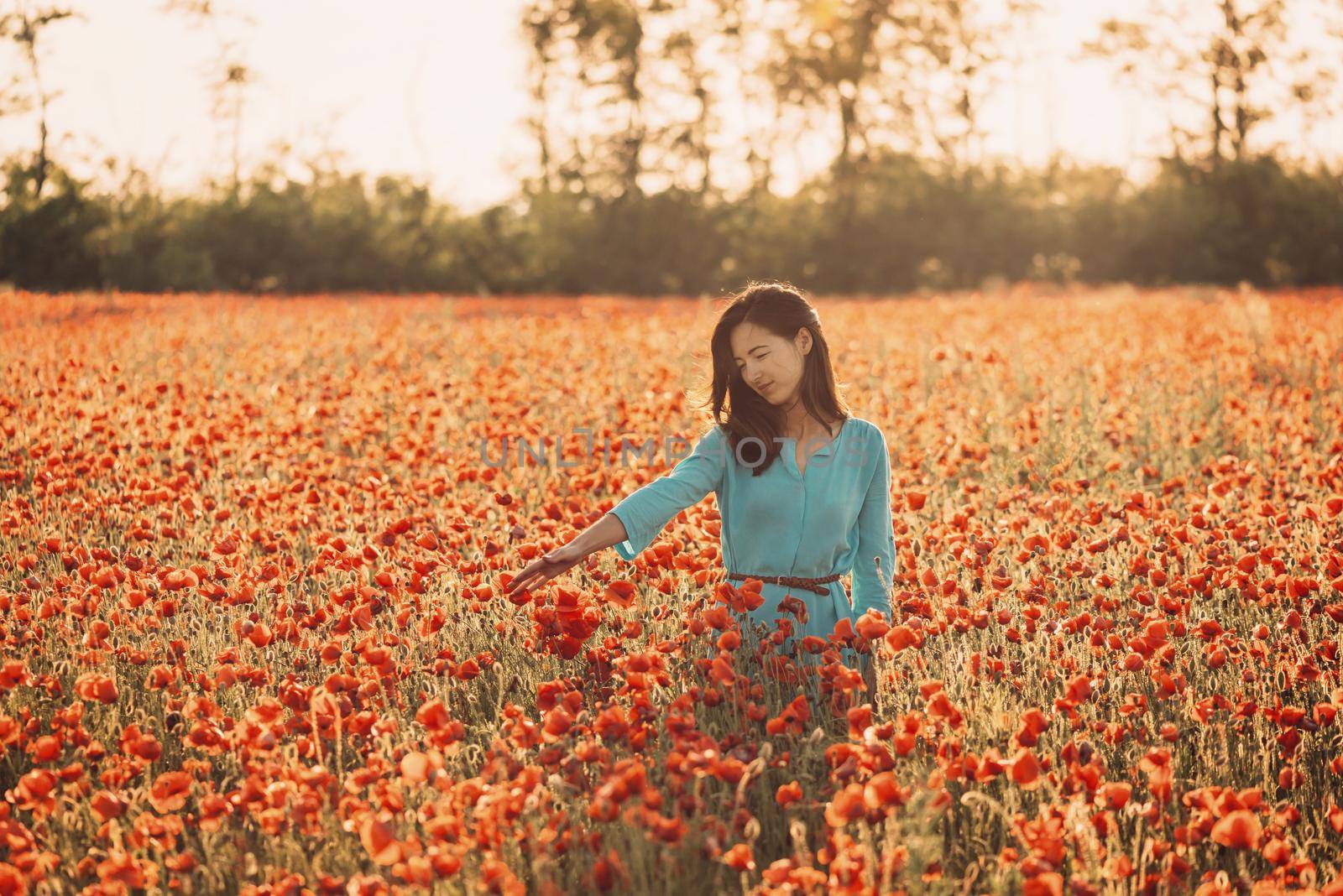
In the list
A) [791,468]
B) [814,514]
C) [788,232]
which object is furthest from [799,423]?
[788,232]

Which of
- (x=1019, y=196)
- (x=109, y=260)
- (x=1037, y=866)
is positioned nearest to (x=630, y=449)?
(x=1037, y=866)

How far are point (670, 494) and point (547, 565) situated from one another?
0.46 meters

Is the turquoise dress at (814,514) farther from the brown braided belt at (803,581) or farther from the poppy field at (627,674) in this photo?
the poppy field at (627,674)

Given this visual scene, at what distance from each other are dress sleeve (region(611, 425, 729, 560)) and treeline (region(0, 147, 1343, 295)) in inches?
962

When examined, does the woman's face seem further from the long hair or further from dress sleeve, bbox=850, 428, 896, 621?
dress sleeve, bbox=850, 428, 896, 621

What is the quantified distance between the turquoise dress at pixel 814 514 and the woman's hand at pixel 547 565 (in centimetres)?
51

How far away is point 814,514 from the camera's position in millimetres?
3463

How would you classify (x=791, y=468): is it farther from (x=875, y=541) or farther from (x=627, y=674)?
(x=627, y=674)

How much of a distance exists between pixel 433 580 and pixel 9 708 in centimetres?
137

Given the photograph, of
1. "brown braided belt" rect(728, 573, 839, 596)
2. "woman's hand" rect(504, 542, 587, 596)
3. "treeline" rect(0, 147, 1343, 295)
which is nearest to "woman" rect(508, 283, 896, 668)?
"brown braided belt" rect(728, 573, 839, 596)

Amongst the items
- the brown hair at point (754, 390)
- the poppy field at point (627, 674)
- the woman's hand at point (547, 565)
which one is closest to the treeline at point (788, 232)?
the poppy field at point (627, 674)

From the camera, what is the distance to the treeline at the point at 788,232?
90.1 ft

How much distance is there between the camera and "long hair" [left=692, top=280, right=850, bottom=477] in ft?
11.2

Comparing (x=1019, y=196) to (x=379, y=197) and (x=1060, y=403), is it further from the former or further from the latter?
(x=1060, y=403)
